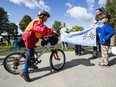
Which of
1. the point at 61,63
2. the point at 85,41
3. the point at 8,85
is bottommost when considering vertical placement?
the point at 8,85

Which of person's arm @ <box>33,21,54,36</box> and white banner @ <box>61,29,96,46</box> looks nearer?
person's arm @ <box>33,21,54,36</box>

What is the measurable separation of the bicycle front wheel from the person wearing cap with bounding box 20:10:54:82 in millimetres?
975

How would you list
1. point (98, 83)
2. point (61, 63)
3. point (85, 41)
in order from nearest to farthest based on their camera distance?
point (98, 83)
point (61, 63)
point (85, 41)

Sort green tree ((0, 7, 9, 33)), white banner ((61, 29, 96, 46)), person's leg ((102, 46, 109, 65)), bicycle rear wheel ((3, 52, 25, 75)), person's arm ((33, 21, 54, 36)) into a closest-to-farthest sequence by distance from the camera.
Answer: person's arm ((33, 21, 54, 36)) → bicycle rear wheel ((3, 52, 25, 75)) → person's leg ((102, 46, 109, 65)) → white banner ((61, 29, 96, 46)) → green tree ((0, 7, 9, 33))

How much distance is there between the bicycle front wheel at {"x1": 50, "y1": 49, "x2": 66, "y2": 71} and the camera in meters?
6.79

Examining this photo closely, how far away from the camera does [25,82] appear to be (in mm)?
5625

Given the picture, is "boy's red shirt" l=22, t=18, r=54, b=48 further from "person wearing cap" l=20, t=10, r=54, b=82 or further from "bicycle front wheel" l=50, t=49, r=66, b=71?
"bicycle front wheel" l=50, t=49, r=66, b=71

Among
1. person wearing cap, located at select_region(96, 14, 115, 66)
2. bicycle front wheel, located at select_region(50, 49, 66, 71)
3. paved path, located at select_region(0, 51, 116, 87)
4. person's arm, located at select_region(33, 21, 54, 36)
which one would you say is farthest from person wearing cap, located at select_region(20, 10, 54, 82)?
person wearing cap, located at select_region(96, 14, 115, 66)

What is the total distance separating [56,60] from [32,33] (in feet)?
5.00

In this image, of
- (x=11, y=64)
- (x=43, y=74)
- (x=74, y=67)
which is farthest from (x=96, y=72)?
(x=11, y=64)

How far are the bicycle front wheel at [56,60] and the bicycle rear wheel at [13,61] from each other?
1001 millimetres

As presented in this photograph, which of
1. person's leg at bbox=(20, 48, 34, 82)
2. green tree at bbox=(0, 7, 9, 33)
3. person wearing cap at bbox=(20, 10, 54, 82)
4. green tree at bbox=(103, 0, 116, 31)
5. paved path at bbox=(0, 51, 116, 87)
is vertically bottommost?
paved path at bbox=(0, 51, 116, 87)

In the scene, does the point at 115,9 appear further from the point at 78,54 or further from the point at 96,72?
the point at 96,72

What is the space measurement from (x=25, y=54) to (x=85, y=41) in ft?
12.4
